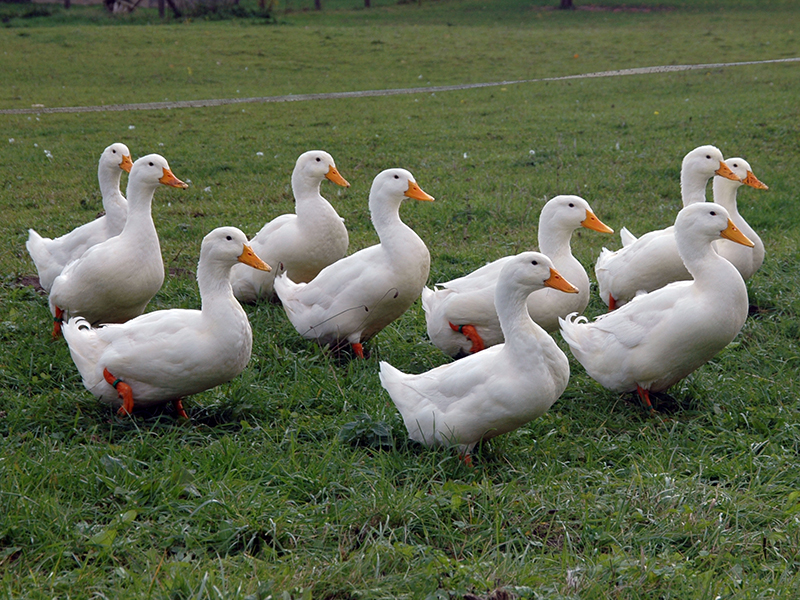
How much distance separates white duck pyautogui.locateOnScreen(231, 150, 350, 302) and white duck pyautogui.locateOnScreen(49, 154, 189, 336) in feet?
2.97

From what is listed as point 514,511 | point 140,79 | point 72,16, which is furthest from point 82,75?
point 514,511

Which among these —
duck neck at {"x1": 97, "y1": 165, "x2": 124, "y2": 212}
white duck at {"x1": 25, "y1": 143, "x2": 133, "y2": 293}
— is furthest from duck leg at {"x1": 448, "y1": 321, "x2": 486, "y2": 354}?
duck neck at {"x1": 97, "y1": 165, "x2": 124, "y2": 212}

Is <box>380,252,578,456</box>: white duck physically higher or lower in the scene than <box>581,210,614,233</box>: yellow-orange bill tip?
lower

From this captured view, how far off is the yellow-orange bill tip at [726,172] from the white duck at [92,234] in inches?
172

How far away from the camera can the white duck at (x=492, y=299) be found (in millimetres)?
4668

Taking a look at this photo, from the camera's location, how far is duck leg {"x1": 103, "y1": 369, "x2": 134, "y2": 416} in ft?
12.4

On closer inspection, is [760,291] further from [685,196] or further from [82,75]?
[82,75]

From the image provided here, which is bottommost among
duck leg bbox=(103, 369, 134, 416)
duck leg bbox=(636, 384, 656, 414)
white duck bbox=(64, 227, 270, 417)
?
duck leg bbox=(636, 384, 656, 414)

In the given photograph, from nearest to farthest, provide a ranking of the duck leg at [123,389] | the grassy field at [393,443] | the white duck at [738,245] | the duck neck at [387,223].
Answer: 1. the grassy field at [393,443]
2. the duck leg at [123,389]
3. the duck neck at [387,223]
4. the white duck at [738,245]

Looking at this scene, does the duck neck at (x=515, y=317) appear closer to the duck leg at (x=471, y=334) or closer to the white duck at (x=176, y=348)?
the duck leg at (x=471, y=334)

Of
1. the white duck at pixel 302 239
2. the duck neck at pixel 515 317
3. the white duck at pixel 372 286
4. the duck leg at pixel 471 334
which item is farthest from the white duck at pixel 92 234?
the duck neck at pixel 515 317

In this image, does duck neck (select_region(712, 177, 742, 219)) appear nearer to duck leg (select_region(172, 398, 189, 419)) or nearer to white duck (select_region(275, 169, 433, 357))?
white duck (select_region(275, 169, 433, 357))

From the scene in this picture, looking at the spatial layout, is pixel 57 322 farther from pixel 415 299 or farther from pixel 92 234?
pixel 415 299

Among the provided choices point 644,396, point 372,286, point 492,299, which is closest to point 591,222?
point 492,299
